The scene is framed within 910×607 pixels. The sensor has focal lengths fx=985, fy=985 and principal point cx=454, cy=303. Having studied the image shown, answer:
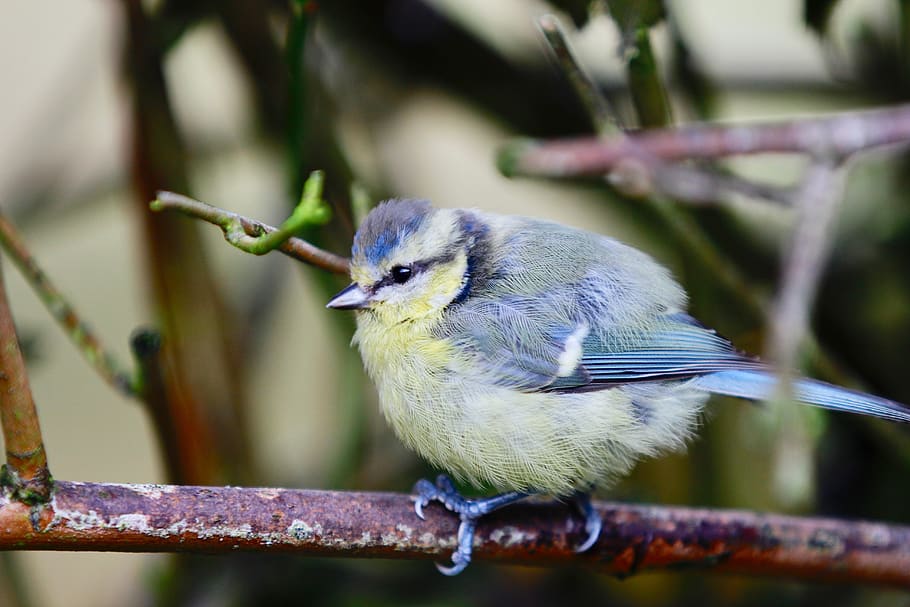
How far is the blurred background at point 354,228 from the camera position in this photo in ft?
5.41

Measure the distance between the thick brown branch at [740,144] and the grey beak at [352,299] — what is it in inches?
16.7

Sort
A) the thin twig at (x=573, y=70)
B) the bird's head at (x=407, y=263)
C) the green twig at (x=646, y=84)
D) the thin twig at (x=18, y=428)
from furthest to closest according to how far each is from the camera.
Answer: the bird's head at (x=407, y=263) < the green twig at (x=646, y=84) < the thin twig at (x=573, y=70) < the thin twig at (x=18, y=428)

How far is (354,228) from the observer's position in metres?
1.75

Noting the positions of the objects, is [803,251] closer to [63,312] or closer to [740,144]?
[740,144]

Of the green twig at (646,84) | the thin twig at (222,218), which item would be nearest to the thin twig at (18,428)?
the thin twig at (222,218)

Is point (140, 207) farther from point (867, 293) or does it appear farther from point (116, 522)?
point (867, 293)

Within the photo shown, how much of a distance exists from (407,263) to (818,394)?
1.93 feet

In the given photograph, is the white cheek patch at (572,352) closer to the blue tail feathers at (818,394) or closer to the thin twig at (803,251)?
the blue tail feathers at (818,394)

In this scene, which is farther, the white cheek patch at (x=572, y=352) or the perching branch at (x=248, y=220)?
the white cheek patch at (x=572, y=352)

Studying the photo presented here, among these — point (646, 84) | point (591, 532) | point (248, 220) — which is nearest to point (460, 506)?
point (591, 532)

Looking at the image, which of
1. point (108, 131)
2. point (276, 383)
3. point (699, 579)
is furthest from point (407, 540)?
point (108, 131)

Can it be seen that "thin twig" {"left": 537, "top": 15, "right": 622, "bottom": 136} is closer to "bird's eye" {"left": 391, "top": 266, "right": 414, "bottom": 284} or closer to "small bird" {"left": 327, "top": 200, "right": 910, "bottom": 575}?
"small bird" {"left": 327, "top": 200, "right": 910, "bottom": 575}

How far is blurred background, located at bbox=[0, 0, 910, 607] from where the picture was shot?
1.65 meters

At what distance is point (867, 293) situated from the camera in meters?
2.07
